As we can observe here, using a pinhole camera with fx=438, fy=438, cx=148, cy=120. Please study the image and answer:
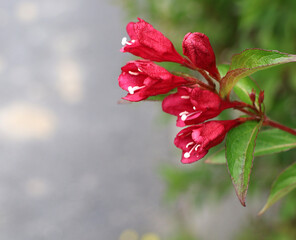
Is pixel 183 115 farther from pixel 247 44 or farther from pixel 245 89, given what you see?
pixel 247 44

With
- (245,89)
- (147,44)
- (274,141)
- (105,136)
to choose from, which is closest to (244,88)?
(245,89)

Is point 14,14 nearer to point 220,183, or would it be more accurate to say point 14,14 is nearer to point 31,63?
point 31,63

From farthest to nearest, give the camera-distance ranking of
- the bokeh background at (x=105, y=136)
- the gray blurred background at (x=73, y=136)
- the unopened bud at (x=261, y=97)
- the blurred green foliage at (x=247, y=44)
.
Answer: the gray blurred background at (x=73, y=136) < the bokeh background at (x=105, y=136) < the blurred green foliage at (x=247, y=44) < the unopened bud at (x=261, y=97)

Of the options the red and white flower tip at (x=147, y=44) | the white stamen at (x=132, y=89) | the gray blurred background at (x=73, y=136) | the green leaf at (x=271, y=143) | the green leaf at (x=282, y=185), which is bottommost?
the gray blurred background at (x=73, y=136)

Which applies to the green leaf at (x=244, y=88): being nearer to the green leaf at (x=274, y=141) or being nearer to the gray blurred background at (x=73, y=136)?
the green leaf at (x=274, y=141)

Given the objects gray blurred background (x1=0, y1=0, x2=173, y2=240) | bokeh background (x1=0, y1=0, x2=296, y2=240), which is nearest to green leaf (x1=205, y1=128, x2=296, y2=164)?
bokeh background (x1=0, y1=0, x2=296, y2=240)

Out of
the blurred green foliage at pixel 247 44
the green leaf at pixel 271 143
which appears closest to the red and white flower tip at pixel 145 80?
the green leaf at pixel 271 143
